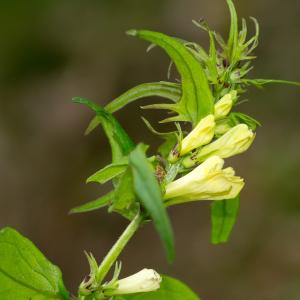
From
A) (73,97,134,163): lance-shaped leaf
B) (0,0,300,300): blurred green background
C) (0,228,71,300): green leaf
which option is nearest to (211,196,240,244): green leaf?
(73,97,134,163): lance-shaped leaf

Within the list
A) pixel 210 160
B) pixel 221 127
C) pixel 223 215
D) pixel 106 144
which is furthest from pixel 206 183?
pixel 106 144

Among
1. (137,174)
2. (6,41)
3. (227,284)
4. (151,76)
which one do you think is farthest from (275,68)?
(137,174)

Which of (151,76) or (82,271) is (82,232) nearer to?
(82,271)

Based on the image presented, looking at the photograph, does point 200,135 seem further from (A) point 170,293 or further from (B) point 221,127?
(A) point 170,293

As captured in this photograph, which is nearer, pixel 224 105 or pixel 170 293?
pixel 224 105

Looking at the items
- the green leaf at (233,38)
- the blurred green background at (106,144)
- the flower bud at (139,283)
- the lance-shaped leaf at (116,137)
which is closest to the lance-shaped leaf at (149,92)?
the lance-shaped leaf at (116,137)

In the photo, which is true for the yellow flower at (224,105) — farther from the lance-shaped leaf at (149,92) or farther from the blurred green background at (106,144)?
the blurred green background at (106,144)
